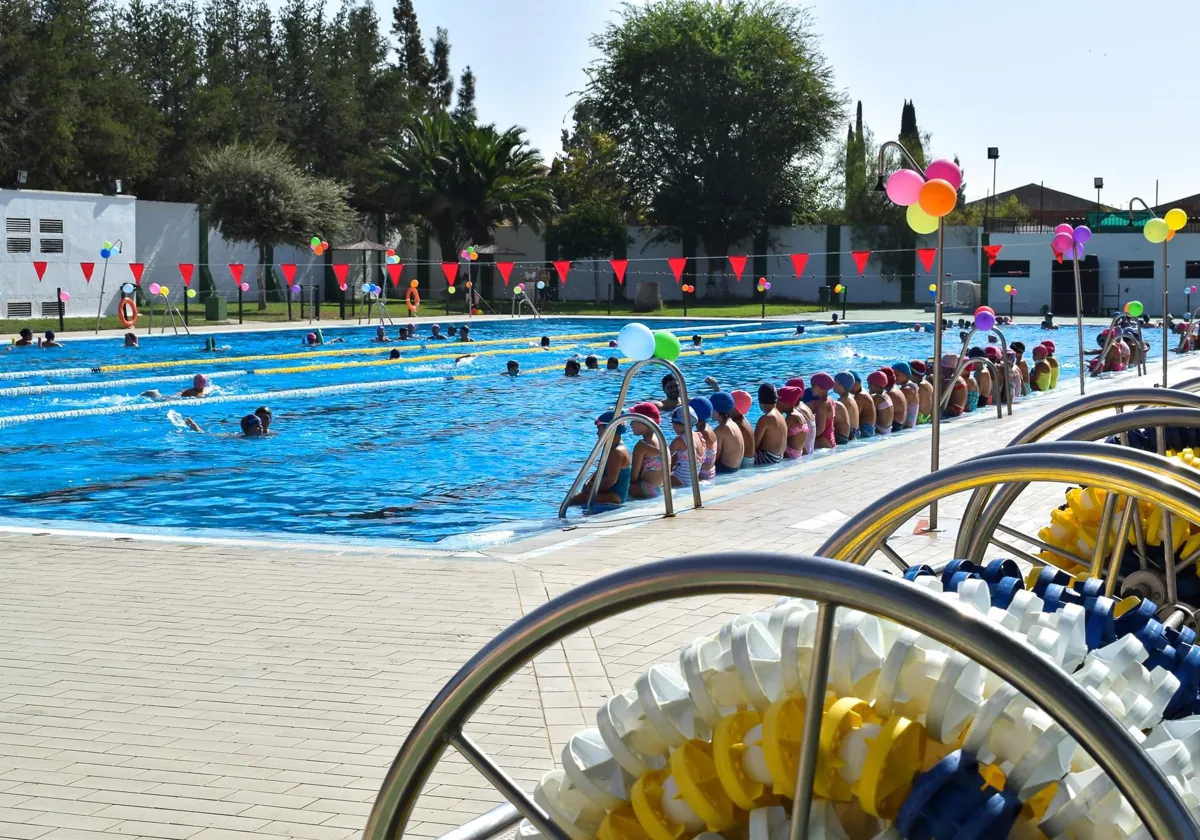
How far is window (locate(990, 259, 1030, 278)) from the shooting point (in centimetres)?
4144

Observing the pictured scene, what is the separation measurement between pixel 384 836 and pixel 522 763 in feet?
6.92

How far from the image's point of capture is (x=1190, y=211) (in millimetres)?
53344

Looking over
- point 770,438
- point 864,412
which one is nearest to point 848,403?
point 864,412

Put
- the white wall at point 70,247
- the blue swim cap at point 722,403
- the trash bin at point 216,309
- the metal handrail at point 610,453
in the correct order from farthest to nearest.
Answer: the white wall at point 70,247 → the trash bin at point 216,309 → the blue swim cap at point 722,403 → the metal handrail at point 610,453

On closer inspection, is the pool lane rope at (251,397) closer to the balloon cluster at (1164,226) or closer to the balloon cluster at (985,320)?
the balloon cluster at (985,320)

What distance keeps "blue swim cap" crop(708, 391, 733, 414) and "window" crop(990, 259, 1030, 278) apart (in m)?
32.1

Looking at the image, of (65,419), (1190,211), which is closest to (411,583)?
(65,419)

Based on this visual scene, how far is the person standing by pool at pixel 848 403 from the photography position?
14102 millimetres

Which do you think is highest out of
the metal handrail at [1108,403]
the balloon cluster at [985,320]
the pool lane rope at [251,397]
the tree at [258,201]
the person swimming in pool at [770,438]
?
the tree at [258,201]

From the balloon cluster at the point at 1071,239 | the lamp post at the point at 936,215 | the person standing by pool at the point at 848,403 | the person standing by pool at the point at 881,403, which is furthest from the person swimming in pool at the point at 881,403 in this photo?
the lamp post at the point at 936,215

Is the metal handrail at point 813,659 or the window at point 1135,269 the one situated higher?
the window at point 1135,269

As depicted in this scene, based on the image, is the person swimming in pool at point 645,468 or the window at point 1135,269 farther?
the window at point 1135,269

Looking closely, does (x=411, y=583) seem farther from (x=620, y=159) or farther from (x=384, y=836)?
(x=620, y=159)

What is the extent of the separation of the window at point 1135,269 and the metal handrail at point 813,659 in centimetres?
4065
